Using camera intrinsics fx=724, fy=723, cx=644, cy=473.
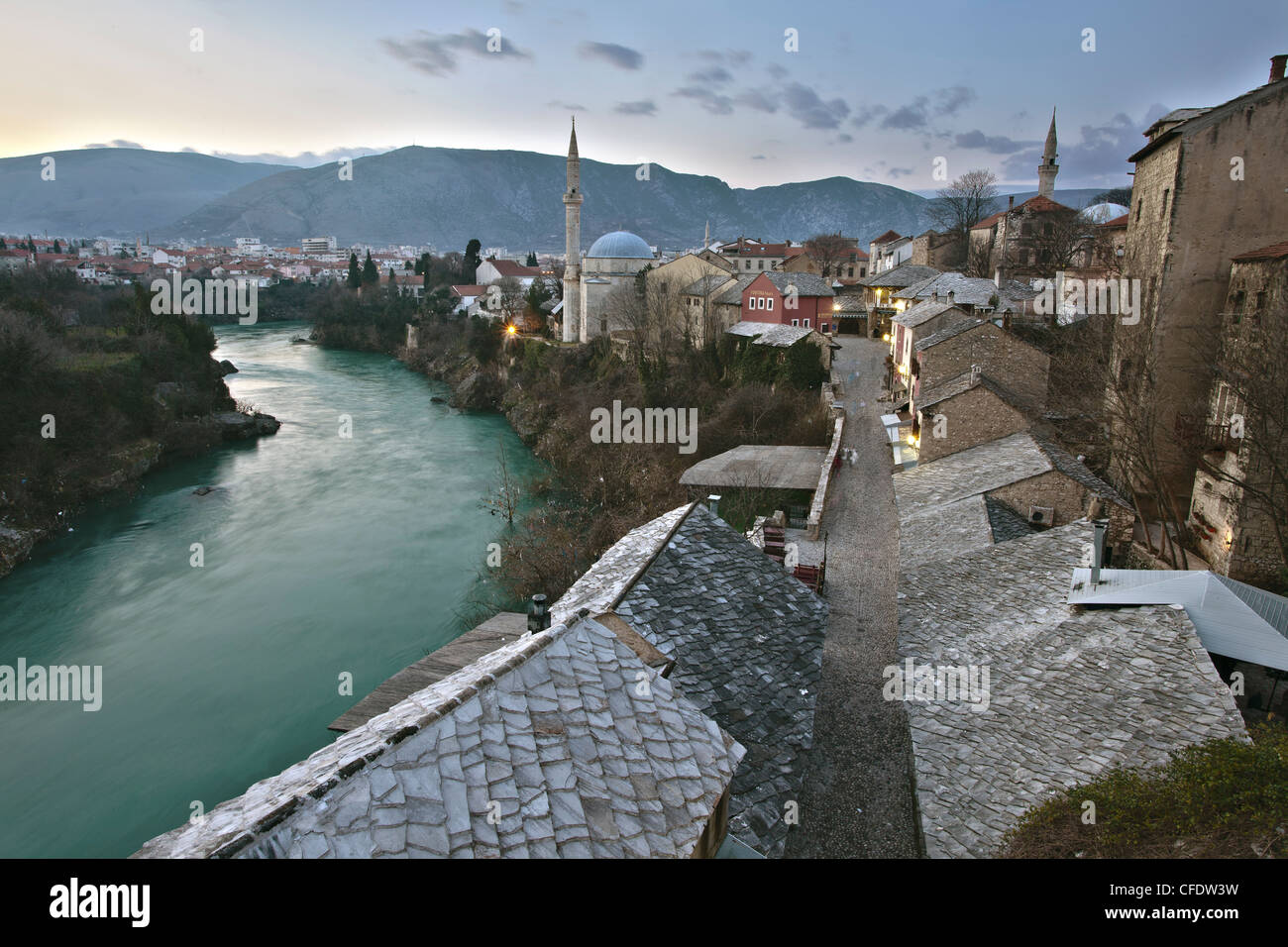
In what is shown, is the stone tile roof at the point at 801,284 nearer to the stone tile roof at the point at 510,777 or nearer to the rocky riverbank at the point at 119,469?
the rocky riverbank at the point at 119,469

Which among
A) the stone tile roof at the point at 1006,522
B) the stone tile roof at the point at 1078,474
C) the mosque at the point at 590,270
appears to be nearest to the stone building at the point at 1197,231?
the stone tile roof at the point at 1078,474

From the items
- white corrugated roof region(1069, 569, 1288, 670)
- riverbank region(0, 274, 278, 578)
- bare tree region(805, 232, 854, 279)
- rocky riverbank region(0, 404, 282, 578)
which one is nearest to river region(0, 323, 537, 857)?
rocky riverbank region(0, 404, 282, 578)

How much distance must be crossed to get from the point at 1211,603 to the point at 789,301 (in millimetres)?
28711

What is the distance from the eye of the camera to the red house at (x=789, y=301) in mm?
35500

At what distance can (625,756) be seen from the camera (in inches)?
165

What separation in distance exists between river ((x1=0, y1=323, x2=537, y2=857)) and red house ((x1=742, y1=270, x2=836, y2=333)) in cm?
1374

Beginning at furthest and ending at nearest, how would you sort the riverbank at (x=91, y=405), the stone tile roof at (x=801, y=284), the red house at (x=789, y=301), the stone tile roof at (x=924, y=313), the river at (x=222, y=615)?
the stone tile roof at (x=801, y=284) → the red house at (x=789, y=301) → the riverbank at (x=91, y=405) → the stone tile roof at (x=924, y=313) → the river at (x=222, y=615)

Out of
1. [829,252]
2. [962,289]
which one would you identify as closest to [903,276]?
[962,289]

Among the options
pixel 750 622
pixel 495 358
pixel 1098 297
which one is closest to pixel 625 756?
pixel 750 622

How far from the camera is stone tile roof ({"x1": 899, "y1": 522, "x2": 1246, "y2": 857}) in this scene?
684 cm

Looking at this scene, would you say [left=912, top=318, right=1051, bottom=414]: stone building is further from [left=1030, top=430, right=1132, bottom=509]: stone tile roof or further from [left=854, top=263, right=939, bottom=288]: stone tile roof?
[left=854, top=263, right=939, bottom=288]: stone tile roof

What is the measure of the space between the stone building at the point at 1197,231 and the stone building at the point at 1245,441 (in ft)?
2.40
